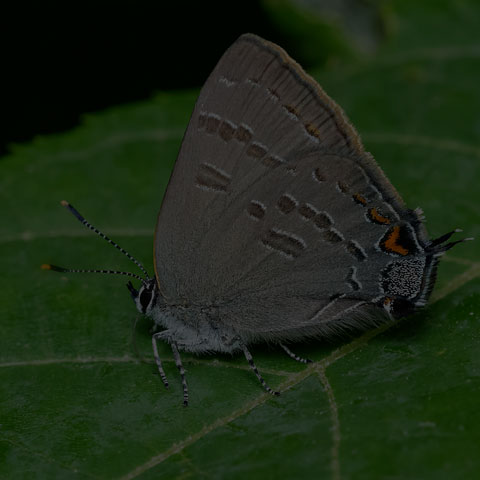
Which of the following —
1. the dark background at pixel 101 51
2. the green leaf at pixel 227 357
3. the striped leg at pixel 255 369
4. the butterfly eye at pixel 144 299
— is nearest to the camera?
the green leaf at pixel 227 357

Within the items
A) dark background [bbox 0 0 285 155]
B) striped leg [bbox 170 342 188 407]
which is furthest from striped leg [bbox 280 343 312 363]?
dark background [bbox 0 0 285 155]

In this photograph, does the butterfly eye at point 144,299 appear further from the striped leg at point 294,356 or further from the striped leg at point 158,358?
the striped leg at point 294,356

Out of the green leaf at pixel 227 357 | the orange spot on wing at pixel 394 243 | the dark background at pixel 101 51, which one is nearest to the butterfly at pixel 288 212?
the orange spot on wing at pixel 394 243

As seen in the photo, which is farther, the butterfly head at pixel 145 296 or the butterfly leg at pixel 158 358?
the butterfly head at pixel 145 296

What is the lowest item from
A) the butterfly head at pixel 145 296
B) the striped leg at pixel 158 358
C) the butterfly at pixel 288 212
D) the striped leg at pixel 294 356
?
the striped leg at pixel 158 358

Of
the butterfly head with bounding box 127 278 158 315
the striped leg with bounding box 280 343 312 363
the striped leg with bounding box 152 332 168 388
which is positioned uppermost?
the striped leg with bounding box 280 343 312 363

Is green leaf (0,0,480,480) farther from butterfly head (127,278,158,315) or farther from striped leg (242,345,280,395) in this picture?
butterfly head (127,278,158,315)

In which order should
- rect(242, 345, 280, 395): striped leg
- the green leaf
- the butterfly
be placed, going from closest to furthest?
the green leaf
rect(242, 345, 280, 395): striped leg
the butterfly

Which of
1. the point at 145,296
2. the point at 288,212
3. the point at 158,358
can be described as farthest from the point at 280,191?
the point at 158,358
